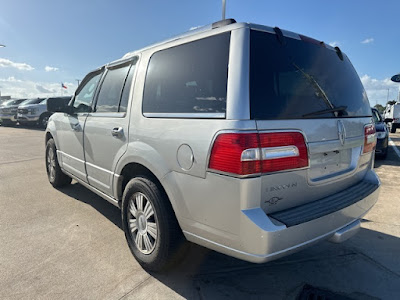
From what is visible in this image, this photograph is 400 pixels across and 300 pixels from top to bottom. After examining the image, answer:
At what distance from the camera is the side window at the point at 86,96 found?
376cm

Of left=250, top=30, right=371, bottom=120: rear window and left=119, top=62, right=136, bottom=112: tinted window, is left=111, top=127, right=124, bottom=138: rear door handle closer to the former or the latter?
left=119, top=62, right=136, bottom=112: tinted window

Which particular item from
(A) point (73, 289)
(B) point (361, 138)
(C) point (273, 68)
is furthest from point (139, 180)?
(B) point (361, 138)

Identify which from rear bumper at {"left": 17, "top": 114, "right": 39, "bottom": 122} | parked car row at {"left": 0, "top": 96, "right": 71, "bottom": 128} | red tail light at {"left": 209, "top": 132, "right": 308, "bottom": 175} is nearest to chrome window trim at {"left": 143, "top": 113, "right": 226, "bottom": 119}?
red tail light at {"left": 209, "top": 132, "right": 308, "bottom": 175}

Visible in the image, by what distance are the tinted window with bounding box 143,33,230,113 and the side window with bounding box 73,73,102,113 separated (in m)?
1.29

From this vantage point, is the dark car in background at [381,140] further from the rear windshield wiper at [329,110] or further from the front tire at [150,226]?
the front tire at [150,226]

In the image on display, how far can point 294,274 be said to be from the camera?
270 cm

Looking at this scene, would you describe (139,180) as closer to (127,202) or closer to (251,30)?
(127,202)

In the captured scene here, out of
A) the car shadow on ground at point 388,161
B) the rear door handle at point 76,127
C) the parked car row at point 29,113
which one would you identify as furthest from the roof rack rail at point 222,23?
the parked car row at point 29,113

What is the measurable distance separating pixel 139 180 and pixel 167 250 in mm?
631

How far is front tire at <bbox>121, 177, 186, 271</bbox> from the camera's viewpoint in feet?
7.84

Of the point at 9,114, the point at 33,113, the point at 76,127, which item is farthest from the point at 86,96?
the point at 9,114

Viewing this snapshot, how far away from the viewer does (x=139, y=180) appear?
2615 millimetres

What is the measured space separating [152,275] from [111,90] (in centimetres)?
196

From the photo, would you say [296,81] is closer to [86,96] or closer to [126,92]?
[126,92]
